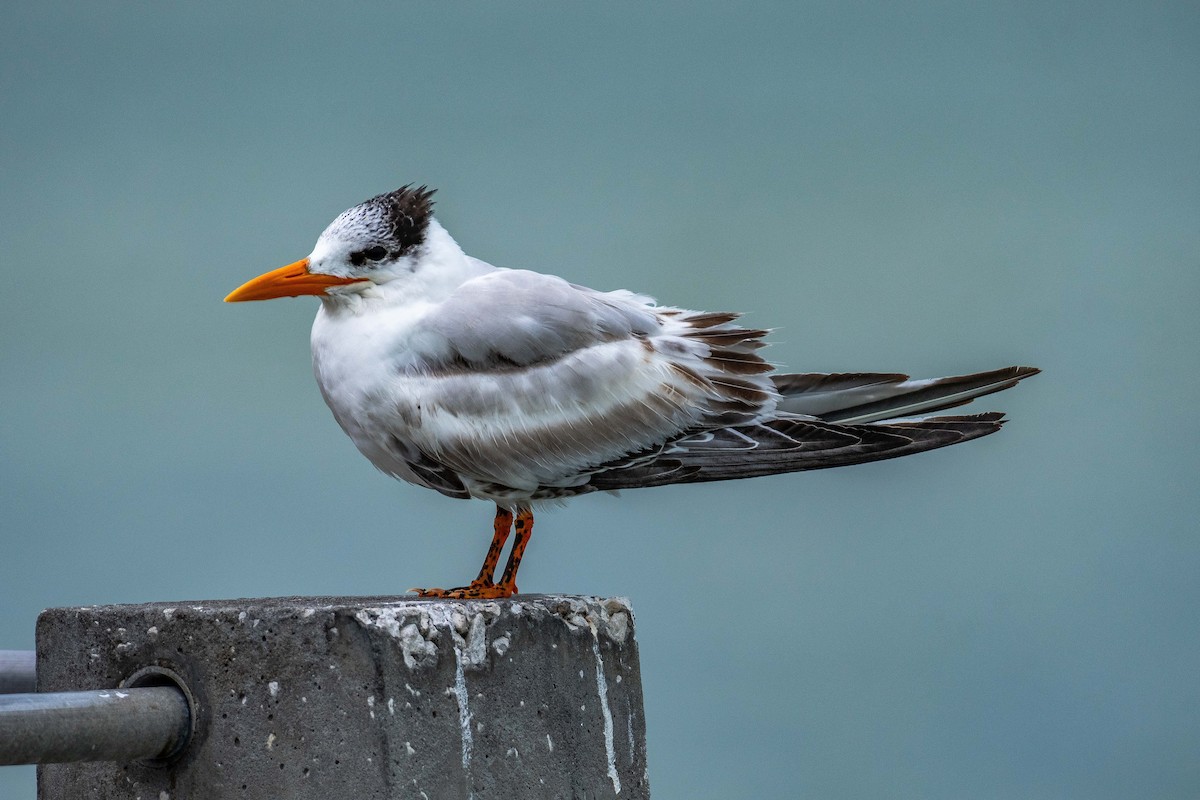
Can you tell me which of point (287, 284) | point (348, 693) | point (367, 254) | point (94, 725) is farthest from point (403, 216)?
point (94, 725)

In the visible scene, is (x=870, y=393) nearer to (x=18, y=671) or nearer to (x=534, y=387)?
(x=534, y=387)

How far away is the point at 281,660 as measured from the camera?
2.51m

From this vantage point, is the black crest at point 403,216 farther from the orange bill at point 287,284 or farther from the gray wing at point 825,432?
the gray wing at point 825,432

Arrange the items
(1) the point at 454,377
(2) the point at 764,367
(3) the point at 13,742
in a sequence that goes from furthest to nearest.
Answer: (2) the point at 764,367, (1) the point at 454,377, (3) the point at 13,742

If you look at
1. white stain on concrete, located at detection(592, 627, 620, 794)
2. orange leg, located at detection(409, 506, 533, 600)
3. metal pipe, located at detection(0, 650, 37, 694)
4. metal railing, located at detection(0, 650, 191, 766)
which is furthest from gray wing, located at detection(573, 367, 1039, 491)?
metal pipe, located at detection(0, 650, 37, 694)

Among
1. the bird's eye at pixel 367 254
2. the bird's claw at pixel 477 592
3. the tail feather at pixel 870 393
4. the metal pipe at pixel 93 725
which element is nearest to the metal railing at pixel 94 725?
the metal pipe at pixel 93 725

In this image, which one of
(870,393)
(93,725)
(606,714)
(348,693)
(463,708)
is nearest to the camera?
(93,725)

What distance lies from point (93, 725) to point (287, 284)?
1030 millimetres

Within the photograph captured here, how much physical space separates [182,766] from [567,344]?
118cm

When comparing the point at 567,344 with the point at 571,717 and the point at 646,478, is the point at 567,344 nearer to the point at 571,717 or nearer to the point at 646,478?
the point at 646,478

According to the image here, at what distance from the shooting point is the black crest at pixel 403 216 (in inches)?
115

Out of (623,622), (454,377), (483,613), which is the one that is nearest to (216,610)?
(483,613)

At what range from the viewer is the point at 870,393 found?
122 inches

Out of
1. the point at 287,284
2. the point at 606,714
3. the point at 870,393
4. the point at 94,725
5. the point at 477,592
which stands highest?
the point at 287,284
